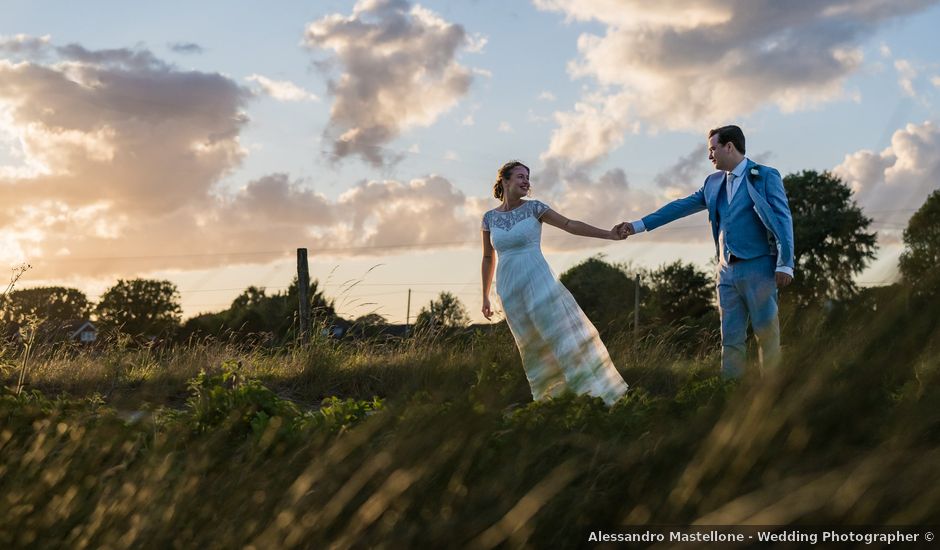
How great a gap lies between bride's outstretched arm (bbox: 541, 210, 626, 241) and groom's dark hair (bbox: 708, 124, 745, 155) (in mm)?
1720

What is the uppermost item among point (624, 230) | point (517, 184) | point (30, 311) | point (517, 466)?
point (517, 184)

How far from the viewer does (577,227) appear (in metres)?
8.56

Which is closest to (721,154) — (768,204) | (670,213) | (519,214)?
(768,204)

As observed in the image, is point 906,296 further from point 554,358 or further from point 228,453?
point 228,453

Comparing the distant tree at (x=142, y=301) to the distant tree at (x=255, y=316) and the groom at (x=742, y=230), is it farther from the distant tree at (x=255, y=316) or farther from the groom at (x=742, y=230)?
the groom at (x=742, y=230)

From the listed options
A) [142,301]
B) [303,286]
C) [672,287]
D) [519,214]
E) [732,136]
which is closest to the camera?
[732,136]

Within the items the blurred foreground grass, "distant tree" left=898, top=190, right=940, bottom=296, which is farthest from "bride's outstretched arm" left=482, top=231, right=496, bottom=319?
"distant tree" left=898, top=190, right=940, bottom=296

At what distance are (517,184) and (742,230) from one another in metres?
2.44

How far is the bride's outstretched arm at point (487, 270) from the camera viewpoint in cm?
885

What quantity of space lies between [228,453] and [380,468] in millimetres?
1236

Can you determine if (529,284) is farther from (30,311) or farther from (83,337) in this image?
(83,337)

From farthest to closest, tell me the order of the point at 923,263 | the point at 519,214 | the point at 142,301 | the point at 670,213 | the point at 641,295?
the point at 142,301
the point at 641,295
the point at 519,214
the point at 670,213
the point at 923,263

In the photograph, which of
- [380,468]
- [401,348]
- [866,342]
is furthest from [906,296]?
[401,348]

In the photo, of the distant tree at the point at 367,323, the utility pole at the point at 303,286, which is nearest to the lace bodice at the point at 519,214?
the distant tree at the point at 367,323
